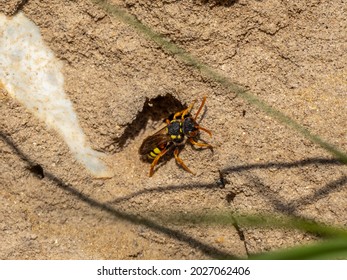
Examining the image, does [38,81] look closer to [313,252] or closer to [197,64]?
[197,64]

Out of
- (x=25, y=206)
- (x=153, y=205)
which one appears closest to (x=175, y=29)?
(x=153, y=205)

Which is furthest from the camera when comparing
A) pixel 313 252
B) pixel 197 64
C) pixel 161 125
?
pixel 161 125

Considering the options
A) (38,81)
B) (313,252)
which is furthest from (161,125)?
(313,252)

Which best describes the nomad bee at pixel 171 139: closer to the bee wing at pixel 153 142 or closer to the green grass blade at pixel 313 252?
the bee wing at pixel 153 142

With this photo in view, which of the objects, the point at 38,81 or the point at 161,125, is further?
the point at 161,125

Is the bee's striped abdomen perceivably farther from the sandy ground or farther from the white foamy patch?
the white foamy patch

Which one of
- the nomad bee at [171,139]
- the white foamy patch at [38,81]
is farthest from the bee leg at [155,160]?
the white foamy patch at [38,81]

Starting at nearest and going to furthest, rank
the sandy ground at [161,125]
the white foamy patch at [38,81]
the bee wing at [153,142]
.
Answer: the sandy ground at [161,125] → the white foamy patch at [38,81] → the bee wing at [153,142]
